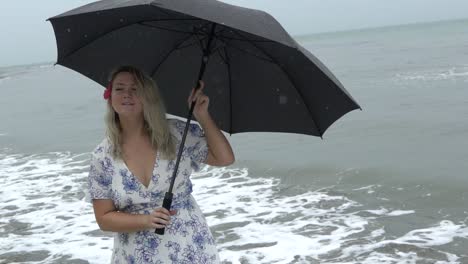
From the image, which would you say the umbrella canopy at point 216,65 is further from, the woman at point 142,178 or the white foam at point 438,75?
the white foam at point 438,75

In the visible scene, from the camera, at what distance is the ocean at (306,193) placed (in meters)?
6.47

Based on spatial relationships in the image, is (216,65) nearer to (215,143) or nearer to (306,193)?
(215,143)

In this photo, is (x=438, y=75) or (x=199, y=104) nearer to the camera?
(x=199, y=104)

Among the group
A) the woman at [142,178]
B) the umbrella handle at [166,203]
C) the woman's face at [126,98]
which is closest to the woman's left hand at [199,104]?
the woman at [142,178]

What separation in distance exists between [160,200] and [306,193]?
249 inches

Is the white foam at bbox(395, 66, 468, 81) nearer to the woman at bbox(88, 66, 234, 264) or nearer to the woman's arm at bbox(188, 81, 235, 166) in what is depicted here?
the woman's arm at bbox(188, 81, 235, 166)

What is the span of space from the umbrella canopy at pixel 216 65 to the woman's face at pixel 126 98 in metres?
0.35

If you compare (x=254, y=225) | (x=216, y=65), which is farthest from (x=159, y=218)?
(x=254, y=225)

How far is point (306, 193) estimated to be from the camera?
8812 millimetres

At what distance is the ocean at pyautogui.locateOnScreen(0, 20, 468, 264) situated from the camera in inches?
255

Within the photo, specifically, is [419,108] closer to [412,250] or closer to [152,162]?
[412,250]

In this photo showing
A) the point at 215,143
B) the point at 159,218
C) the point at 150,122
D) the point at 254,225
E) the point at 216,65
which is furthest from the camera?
the point at 254,225

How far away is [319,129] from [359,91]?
61.0ft

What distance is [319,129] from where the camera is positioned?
3324 mm
